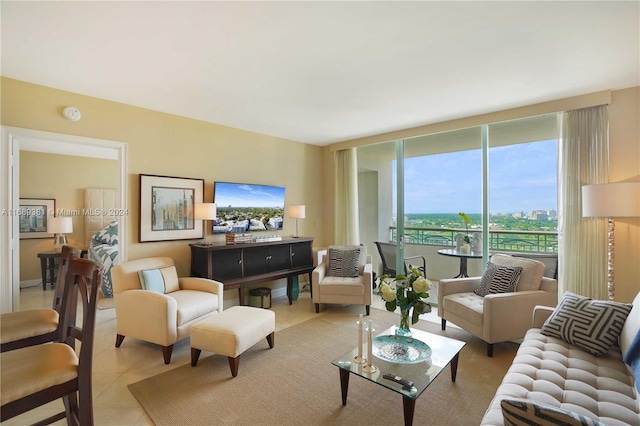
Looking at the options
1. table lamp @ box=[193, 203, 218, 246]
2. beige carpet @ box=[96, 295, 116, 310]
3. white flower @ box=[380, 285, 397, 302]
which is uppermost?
table lamp @ box=[193, 203, 218, 246]

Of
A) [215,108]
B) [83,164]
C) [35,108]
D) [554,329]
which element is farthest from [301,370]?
[83,164]

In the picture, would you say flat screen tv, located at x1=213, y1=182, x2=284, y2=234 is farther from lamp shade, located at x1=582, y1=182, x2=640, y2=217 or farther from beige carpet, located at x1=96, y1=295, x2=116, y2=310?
lamp shade, located at x1=582, y1=182, x2=640, y2=217

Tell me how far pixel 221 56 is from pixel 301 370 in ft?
8.68

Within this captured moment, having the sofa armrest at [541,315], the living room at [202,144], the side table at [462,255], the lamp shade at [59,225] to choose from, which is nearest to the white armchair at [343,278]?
the living room at [202,144]

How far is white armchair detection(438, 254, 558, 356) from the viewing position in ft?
9.22

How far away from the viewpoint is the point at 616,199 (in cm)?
269

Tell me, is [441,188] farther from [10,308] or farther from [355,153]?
[10,308]

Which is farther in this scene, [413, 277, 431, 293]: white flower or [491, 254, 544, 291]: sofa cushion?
[491, 254, 544, 291]: sofa cushion

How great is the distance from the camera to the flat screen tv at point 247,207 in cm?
425

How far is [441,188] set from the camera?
176 inches

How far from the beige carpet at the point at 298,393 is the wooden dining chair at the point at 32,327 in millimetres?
Answer: 765

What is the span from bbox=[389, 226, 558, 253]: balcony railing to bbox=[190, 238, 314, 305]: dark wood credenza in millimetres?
1708

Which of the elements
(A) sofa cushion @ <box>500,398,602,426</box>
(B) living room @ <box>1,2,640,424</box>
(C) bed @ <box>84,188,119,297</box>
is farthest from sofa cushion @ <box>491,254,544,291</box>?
(C) bed @ <box>84,188,119,297</box>

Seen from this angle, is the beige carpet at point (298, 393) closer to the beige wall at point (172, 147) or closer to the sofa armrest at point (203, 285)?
the sofa armrest at point (203, 285)
